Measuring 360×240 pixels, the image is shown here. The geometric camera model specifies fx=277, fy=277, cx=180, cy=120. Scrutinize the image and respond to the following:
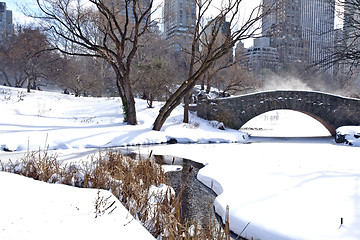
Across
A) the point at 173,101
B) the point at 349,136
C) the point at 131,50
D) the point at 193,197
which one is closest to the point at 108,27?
the point at 131,50

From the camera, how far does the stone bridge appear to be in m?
15.3

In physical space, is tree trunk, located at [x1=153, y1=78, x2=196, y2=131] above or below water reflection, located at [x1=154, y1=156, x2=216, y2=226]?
above

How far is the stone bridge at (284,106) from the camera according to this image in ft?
50.1

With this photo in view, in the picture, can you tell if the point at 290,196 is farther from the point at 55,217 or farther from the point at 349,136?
the point at 349,136

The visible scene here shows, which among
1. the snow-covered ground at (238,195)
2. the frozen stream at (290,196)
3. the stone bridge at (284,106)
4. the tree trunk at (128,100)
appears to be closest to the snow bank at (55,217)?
the snow-covered ground at (238,195)

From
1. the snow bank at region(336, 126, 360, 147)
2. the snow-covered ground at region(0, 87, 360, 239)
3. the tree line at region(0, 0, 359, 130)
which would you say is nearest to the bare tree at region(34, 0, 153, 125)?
the tree line at region(0, 0, 359, 130)

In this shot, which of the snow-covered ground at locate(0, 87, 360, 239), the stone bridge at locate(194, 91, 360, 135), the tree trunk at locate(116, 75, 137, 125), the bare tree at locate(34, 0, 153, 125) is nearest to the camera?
the snow-covered ground at locate(0, 87, 360, 239)

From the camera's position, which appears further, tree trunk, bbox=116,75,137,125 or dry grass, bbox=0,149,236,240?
tree trunk, bbox=116,75,137,125

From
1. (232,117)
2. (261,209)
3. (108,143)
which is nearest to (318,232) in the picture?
(261,209)

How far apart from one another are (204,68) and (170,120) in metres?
4.75

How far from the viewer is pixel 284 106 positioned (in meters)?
15.7

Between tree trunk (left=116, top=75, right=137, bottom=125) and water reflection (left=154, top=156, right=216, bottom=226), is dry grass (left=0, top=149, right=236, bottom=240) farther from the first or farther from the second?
tree trunk (left=116, top=75, right=137, bottom=125)

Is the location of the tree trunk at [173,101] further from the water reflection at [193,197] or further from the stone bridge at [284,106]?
the water reflection at [193,197]

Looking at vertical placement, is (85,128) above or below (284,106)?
below
